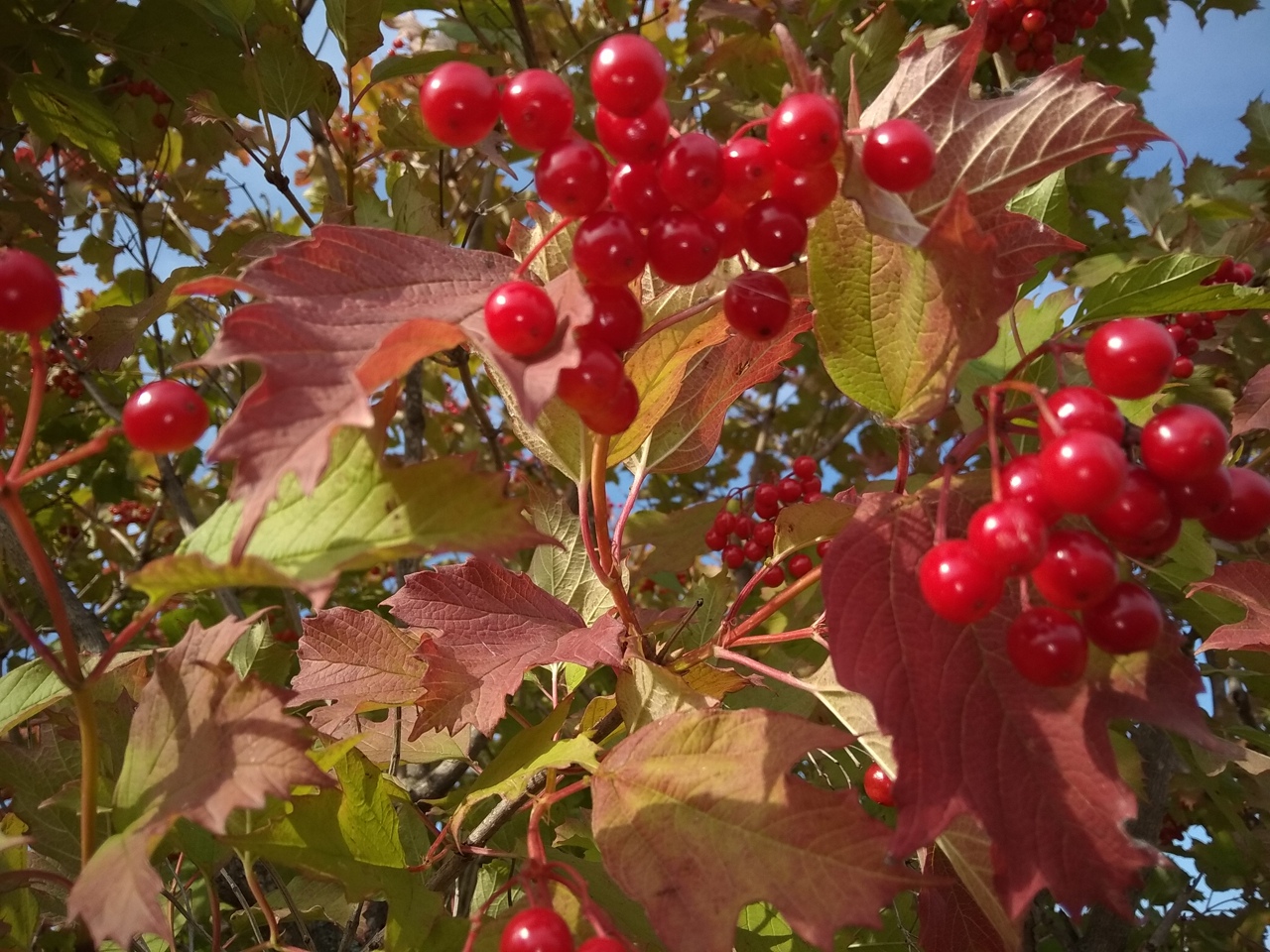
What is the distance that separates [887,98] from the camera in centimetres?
90

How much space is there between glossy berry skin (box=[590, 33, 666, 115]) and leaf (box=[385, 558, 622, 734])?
23.2 inches

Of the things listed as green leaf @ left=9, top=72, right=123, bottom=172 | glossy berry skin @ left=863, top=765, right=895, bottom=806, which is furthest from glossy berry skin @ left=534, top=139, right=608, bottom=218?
green leaf @ left=9, top=72, right=123, bottom=172

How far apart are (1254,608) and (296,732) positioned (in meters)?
1.09

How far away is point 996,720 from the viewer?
0.79 meters

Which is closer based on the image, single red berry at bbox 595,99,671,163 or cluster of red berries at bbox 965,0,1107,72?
single red berry at bbox 595,99,671,163

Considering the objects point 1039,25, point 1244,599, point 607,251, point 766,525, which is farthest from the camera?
point 1039,25

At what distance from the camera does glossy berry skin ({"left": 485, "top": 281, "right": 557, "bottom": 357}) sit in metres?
0.71

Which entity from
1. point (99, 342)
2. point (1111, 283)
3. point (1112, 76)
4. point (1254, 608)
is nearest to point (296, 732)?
point (1254, 608)

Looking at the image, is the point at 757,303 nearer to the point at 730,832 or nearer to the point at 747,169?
the point at 747,169

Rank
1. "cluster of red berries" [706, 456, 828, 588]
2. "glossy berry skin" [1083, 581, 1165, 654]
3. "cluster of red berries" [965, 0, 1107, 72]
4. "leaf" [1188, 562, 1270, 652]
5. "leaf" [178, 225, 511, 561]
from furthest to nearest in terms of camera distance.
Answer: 1. "cluster of red berries" [965, 0, 1107, 72]
2. "cluster of red berries" [706, 456, 828, 588]
3. "leaf" [1188, 562, 1270, 652]
4. "glossy berry skin" [1083, 581, 1165, 654]
5. "leaf" [178, 225, 511, 561]

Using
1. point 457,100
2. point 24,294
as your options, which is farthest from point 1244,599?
point 24,294

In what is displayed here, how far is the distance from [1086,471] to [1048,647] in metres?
0.16

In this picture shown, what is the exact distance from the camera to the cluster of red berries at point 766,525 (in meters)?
1.99

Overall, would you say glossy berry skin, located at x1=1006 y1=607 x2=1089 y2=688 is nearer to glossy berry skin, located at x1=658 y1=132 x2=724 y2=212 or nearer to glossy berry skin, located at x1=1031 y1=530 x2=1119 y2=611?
glossy berry skin, located at x1=1031 y1=530 x2=1119 y2=611
